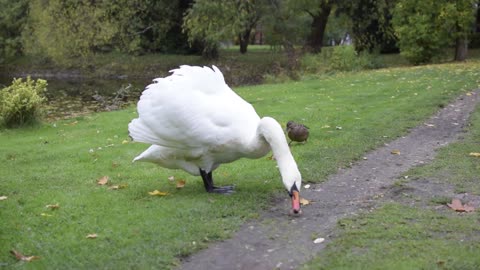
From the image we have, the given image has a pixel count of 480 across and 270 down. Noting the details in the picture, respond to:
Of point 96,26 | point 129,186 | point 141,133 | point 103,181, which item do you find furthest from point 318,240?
point 96,26

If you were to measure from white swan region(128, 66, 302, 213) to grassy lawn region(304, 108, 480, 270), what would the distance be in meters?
1.12

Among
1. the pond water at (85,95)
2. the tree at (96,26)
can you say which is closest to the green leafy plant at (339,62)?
the pond water at (85,95)

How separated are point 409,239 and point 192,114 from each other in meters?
2.82

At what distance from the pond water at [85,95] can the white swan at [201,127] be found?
11.9 m

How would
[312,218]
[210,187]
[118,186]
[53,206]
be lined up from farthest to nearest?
[118,186] < [210,187] < [53,206] < [312,218]

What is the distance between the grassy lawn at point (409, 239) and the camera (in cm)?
479

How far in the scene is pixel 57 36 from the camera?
32.4m

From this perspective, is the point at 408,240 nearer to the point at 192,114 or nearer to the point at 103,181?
the point at 192,114

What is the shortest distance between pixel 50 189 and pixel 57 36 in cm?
2685

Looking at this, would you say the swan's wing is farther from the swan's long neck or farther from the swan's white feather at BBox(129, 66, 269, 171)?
the swan's long neck

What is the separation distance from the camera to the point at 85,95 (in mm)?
26688

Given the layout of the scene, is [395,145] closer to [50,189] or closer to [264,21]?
[50,189]

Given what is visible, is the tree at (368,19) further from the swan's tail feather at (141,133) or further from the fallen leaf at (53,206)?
the fallen leaf at (53,206)

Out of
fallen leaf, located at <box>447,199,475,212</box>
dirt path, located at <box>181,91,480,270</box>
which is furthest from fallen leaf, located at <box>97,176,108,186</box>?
fallen leaf, located at <box>447,199,475,212</box>
